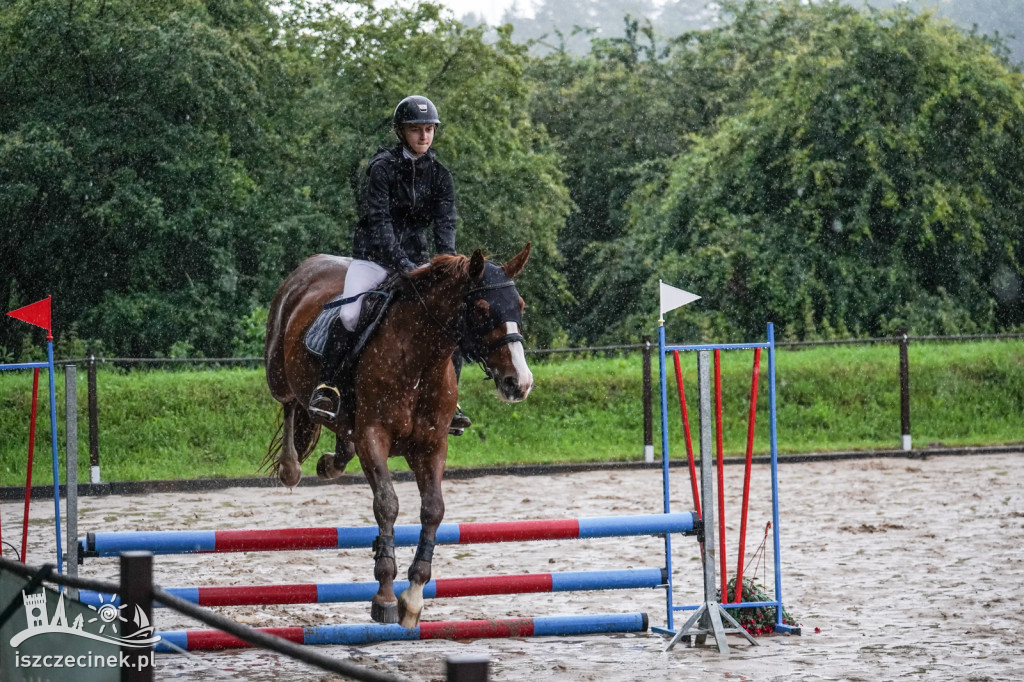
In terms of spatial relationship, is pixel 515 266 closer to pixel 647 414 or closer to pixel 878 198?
pixel 647 414

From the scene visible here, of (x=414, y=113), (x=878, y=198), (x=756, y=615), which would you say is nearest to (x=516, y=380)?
(x=414, y=113)

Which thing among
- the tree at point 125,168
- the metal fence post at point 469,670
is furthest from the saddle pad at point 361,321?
the tree at point 125,168

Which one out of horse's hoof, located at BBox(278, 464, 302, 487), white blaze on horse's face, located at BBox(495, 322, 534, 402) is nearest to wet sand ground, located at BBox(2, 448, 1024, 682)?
horse's hoof, located at BBox(278, 464, 302, 487)

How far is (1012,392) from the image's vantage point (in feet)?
67.5

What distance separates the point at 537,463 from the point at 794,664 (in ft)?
34.4

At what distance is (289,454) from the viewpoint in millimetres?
7641

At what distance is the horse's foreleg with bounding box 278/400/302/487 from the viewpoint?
7.56m

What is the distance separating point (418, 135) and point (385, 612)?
246cm

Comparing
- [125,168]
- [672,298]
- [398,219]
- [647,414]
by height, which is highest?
[125,168]

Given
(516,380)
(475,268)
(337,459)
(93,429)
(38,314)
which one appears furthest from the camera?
(93,429)

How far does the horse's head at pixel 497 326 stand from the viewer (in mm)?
5621

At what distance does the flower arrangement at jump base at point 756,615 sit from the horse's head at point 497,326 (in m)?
2.59

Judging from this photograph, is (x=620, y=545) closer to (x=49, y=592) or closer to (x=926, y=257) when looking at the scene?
(x=49, y=592)

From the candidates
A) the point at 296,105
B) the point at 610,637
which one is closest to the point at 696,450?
the point at 610,637
